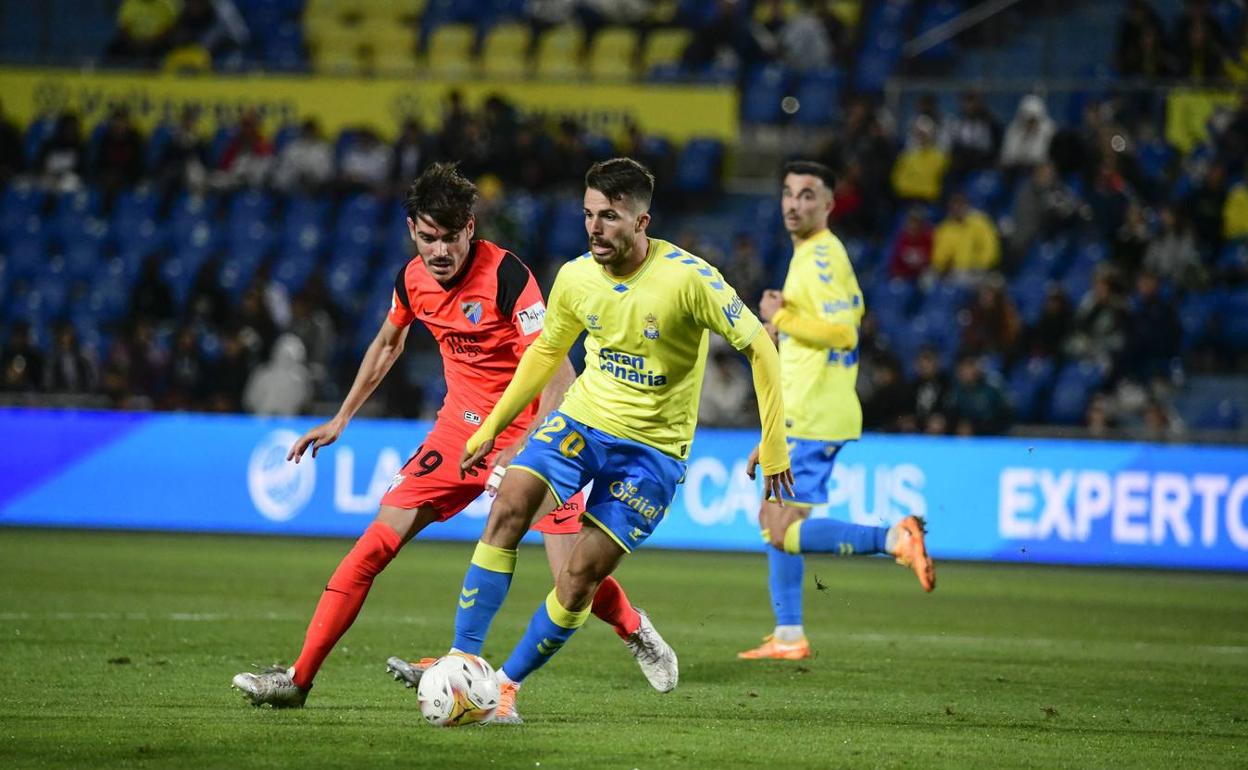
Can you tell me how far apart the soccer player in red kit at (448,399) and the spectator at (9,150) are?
16.5 metres

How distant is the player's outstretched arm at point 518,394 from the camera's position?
6.91 m

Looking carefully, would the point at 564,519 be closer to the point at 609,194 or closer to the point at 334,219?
the point at 609,194

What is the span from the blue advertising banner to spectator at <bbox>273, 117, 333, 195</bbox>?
550 centimetres

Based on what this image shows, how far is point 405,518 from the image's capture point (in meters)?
7.33

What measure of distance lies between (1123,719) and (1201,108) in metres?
13.9

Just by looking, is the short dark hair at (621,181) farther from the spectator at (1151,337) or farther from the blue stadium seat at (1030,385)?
the spectator at (1151,337)

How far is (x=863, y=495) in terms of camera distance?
16203mm

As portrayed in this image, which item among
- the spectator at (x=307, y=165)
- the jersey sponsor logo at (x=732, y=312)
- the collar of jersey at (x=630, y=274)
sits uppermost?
the spectator at (x=307, y=165)

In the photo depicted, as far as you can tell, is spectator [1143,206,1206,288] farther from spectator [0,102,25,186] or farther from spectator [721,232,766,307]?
spectator [0,102,25,186]

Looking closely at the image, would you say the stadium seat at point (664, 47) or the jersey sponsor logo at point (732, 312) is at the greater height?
the stadium seat at point (664, 47)

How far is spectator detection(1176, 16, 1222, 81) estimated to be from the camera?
19922mm

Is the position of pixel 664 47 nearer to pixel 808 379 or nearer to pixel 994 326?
pixel 994 326

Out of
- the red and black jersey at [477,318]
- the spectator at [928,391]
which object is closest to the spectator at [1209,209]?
the spectator at [928,391]

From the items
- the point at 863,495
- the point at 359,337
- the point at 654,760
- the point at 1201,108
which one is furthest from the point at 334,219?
the point at 654,760
